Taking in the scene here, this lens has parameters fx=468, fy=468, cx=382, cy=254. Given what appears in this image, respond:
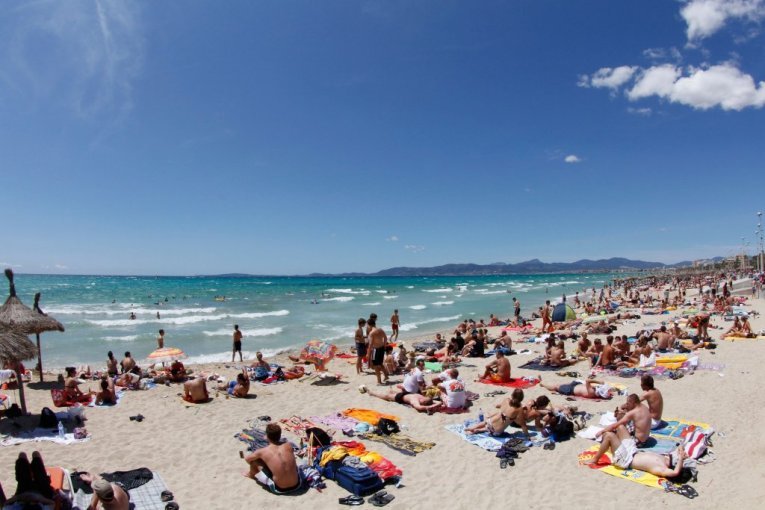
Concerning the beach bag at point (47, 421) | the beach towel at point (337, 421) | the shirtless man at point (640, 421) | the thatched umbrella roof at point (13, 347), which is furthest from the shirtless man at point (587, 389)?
the thatched umbrella roof at point (13, 347)

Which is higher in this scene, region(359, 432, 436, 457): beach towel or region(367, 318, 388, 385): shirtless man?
region(367, 318, 388, 385): shirtless man

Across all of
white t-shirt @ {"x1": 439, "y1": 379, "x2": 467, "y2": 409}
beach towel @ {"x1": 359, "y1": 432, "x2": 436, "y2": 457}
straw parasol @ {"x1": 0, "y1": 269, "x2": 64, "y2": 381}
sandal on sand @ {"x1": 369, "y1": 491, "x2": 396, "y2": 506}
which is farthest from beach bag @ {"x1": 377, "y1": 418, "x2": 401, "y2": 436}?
straw parasol @ {"x1": 0, "y1": 269, "x2": 64, "y2": 381}

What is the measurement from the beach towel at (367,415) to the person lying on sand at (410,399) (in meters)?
0.57

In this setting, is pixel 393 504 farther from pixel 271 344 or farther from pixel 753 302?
pixel 753 302

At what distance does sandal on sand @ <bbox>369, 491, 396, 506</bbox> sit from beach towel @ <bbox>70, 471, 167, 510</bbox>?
231 centimetres

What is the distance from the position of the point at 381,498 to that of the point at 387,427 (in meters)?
2.01

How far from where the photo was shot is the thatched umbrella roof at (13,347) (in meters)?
7.36

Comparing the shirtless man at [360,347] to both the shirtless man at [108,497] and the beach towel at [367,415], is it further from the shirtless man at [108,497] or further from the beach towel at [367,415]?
the shirtless man at [108,497]

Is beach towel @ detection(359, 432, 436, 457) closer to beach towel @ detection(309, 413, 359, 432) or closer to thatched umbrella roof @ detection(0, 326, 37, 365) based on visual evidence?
beach towel @ detection(309, 413, 359, 432)

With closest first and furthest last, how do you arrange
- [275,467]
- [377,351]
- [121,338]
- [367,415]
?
[275,467] < [367,415] < [377,351] < [121,338]

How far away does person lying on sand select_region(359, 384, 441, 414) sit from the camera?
8438 mm

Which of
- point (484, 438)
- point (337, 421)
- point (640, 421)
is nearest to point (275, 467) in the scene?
point (337, 421)

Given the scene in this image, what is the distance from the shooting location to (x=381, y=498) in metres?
5.32

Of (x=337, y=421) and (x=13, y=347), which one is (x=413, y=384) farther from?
(x=13, y=347)
